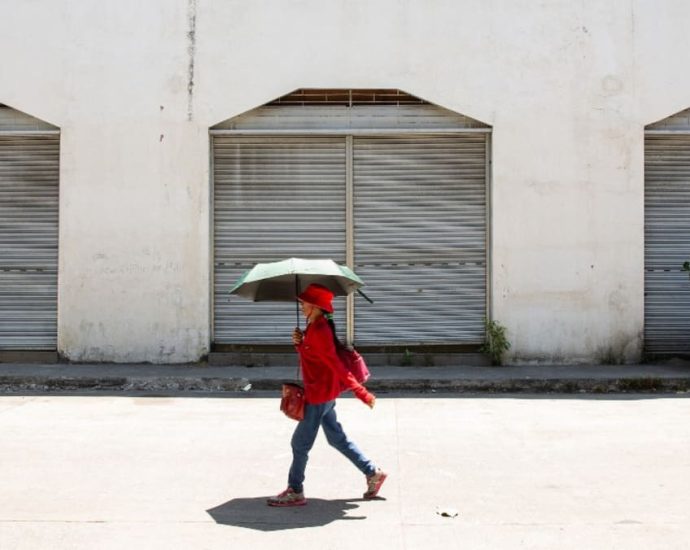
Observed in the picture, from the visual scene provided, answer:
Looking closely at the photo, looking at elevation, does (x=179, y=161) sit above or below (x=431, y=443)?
above

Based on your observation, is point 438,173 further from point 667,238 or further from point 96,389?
point 96,389

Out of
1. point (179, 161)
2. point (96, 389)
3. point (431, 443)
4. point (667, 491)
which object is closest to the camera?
point (667, 491)

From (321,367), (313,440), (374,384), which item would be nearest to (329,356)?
(321,367)

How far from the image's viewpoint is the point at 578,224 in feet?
41.0

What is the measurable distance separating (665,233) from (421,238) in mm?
3605

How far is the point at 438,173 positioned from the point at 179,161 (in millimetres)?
3720

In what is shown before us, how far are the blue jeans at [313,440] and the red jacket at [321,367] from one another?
0.08 meters

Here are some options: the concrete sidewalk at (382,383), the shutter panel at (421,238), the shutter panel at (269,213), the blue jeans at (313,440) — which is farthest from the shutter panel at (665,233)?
the blue jeans at (313,440)

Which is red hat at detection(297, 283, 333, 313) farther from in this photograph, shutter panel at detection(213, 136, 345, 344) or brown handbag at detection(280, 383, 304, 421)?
shutter panel at detection(213, 136, 345, 344)

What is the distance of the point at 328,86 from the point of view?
1247 cm

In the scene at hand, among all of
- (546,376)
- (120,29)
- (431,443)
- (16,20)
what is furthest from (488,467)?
(16,20)

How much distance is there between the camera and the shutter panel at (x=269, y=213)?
12.6 metres

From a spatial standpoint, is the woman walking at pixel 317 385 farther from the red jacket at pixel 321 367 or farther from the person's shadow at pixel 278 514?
the person's shadow at pixel 278 514

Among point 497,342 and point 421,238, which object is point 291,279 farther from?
point 497,342
